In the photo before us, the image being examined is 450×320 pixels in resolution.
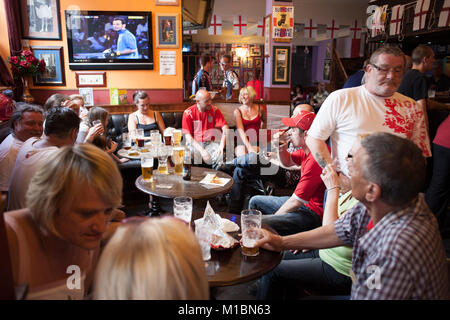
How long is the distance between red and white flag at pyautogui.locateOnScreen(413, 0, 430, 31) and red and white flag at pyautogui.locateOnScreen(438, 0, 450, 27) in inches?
15.1

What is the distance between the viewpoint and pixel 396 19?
263 inches

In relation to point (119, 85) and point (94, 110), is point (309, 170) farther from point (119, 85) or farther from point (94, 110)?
point (119, 85)

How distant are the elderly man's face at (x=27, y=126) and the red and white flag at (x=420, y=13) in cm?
633

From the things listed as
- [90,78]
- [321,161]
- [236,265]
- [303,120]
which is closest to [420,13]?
[303,120]

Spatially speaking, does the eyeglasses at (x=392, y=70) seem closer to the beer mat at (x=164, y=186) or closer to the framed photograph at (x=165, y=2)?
the beer mat at (x=164, y=186)

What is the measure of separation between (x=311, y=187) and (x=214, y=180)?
88 cm

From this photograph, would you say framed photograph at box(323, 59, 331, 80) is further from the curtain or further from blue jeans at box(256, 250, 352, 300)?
blue jeans at box(256, 250, 352, 300)

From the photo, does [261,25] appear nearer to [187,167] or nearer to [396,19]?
[396,19]

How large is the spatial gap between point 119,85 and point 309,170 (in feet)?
14.0

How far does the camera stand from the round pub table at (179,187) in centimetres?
243

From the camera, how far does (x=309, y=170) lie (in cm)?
216

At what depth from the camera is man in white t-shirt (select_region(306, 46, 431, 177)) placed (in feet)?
6.58
